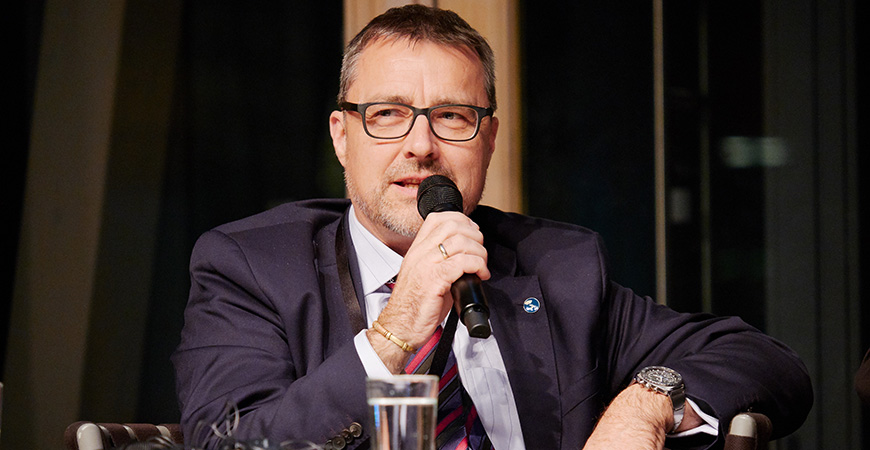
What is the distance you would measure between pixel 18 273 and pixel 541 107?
1.90 m

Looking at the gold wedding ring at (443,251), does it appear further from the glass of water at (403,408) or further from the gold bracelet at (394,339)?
the glass of water at (403,408)

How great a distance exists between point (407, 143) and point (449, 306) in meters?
0.40

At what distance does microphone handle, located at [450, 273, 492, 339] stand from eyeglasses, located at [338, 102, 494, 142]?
50 cm

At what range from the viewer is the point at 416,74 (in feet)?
5.57

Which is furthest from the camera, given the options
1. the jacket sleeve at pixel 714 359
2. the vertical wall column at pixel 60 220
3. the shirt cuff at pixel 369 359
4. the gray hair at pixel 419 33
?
the vertical wall column at pixel 60 220

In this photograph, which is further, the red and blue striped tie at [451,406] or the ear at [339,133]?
the ear at [339,133]

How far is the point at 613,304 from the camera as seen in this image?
187cm

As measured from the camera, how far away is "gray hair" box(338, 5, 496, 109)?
1761 mm

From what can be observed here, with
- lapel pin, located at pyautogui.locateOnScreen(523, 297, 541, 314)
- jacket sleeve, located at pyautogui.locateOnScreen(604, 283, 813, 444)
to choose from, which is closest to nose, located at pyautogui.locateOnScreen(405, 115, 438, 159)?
lapel pin, located at pyautogui.locateOnScreen(523, 297, 541, 314)

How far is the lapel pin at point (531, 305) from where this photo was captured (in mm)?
1753

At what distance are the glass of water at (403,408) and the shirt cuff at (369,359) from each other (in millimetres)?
439

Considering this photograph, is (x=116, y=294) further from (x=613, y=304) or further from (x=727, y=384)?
(x=727, y=384)

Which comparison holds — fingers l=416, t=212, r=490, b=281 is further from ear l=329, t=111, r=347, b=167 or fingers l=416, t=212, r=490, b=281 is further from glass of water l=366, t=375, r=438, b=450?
ear l=329, t=111, r=347, b=167

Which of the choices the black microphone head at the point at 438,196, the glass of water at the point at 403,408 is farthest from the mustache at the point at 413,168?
the glass of water at the point at 403,408
